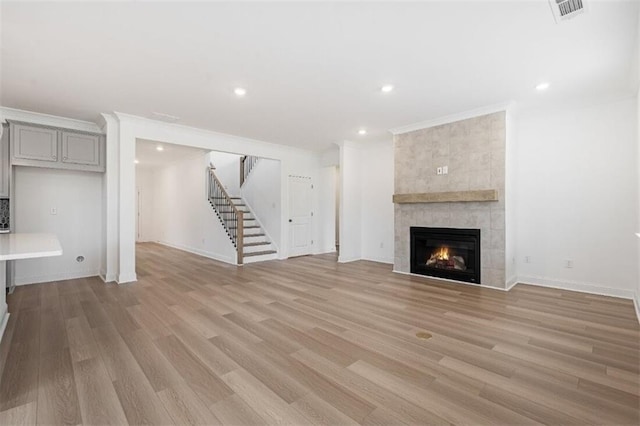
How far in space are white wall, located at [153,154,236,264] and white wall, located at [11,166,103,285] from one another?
238cm

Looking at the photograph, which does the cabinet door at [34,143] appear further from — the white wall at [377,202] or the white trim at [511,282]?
the white trim at [511,282]

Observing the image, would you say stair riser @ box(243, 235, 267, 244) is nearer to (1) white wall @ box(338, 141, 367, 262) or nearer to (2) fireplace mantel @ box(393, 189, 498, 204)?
(1) white wall @ box(338, 141, 367, 262)

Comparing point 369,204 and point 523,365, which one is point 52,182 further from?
point 523,365

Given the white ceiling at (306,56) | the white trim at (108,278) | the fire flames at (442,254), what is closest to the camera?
the white ceiling at (306,56)

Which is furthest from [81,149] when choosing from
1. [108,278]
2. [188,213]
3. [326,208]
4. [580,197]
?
[580,197]

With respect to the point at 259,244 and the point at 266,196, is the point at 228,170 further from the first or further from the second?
the point at 259,244

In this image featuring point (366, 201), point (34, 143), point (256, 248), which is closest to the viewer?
point (34, 143)

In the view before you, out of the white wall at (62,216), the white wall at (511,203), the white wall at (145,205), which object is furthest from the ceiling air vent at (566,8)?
the white wall at (145,205)

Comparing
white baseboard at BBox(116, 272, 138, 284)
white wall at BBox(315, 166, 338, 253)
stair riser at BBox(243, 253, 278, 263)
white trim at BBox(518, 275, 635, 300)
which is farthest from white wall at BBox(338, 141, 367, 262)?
white baseboard at BBox(116, 272, 138, 284)

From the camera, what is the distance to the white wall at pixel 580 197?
13.5 feet

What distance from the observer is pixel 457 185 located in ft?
16.3

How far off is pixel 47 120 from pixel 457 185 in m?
6.62

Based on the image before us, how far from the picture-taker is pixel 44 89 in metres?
3.79

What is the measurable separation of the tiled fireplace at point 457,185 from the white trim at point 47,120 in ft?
17.8
